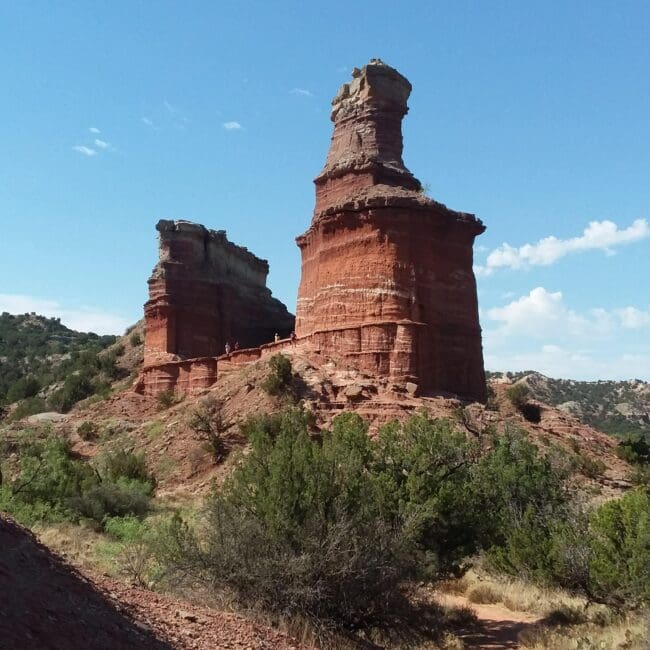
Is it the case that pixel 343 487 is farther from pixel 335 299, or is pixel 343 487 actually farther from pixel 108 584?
pixel 335 299

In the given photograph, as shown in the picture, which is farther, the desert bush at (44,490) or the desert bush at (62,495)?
the desert bush at (62,495)

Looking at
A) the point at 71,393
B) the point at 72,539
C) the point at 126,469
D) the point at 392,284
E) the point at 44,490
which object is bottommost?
the point at 72,539

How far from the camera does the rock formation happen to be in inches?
1932

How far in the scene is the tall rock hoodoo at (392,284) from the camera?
34.5m

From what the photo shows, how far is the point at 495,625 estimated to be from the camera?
1550cm

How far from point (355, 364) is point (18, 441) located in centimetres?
1992

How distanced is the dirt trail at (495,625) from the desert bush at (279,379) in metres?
16.6

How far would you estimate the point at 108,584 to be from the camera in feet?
29.8

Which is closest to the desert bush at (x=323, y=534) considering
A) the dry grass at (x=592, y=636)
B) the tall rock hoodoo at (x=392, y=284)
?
the dry grass at (x=592, y=636)

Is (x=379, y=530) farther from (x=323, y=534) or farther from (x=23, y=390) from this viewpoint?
(x=23, y=390)

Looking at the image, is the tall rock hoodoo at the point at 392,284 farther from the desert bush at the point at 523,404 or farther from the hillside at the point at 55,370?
the hillside at the point at 55,370

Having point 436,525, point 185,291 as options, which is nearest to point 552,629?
point 436,525

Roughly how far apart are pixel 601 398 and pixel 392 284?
77819 millimetres

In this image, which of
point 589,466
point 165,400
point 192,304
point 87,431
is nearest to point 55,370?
point 192,304
